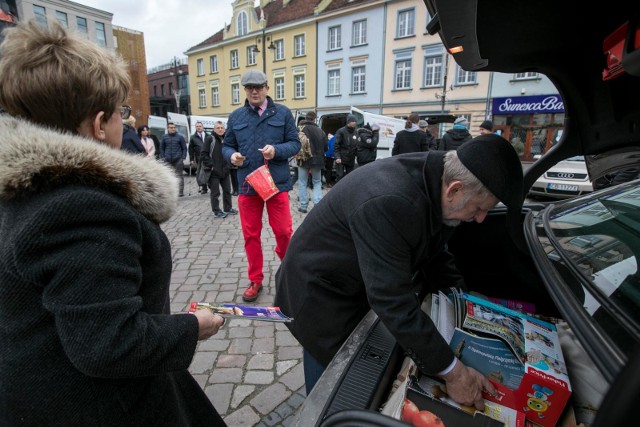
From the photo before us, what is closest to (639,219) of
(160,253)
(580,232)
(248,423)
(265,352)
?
(580,232)

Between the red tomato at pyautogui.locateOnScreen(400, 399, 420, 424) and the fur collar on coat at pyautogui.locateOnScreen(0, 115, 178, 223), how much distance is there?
0.90m

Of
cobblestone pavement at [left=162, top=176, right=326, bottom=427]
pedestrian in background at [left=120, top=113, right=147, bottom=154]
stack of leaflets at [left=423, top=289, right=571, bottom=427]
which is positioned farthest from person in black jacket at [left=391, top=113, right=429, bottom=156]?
stack of leaflets at [left=423, top=289, right=571, bottom=427]

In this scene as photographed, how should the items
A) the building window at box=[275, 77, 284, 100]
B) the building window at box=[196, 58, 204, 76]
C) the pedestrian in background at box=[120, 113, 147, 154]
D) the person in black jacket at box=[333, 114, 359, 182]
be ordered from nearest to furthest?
the pedestrian in background at box=[120, 113, 147, 154], the person in black jacket at box=[333, 114, 359, 182], the building window at box=[275, 77, 284, 100], the building window at box=[196, 58, 204, 76]

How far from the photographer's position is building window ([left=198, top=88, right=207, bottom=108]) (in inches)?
1545

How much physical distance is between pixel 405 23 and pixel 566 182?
20.6 metres

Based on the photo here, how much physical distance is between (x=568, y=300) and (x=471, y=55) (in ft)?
2.96

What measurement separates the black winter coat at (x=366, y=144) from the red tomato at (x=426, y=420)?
881 centimetres

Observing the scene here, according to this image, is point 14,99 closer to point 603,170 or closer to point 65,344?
point 65,344

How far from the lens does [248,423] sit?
216 cm

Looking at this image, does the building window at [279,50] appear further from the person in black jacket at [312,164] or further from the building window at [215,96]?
the person in black jacket at [312,164]

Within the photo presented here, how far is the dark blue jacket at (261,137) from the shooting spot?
3566 mm

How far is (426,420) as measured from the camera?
96 cm

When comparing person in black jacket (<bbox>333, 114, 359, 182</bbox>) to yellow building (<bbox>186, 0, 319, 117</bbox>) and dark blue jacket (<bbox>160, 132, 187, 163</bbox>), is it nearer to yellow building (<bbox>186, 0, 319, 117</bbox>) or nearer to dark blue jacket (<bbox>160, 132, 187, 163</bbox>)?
dark blue jacket (<bbox>160, 132, 187, 163</bbox>)

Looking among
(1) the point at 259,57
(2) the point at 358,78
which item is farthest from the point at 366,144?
(1) the point at 259,57
